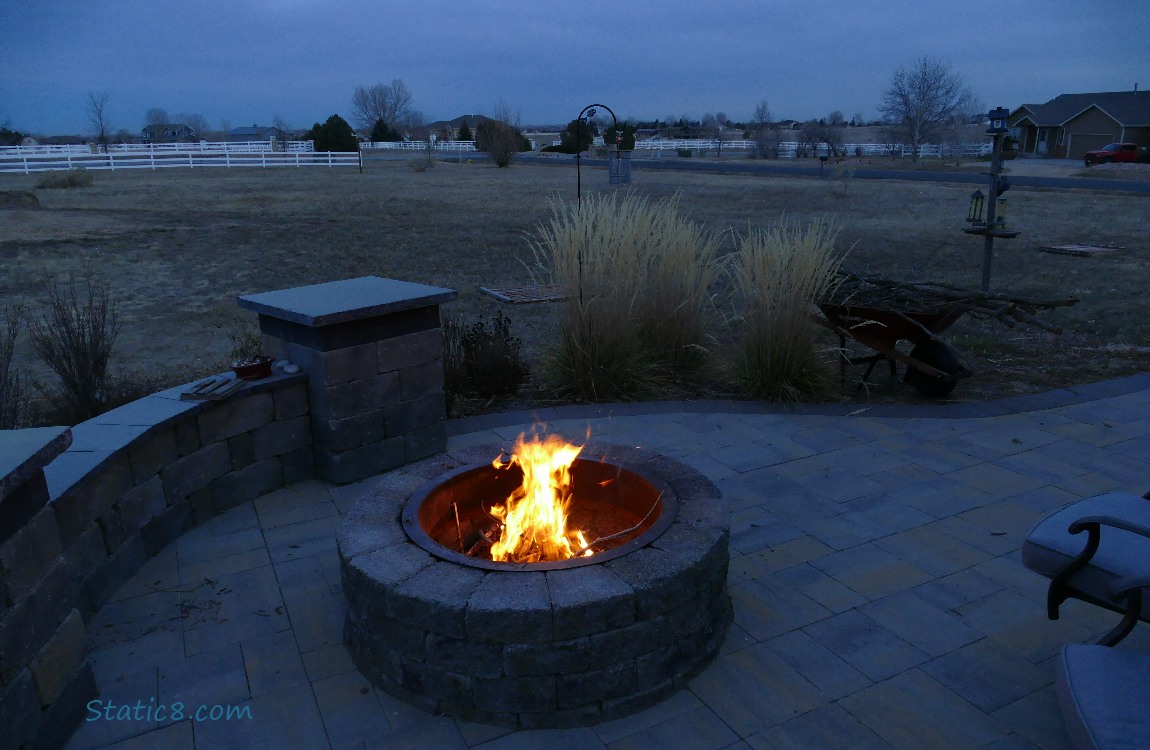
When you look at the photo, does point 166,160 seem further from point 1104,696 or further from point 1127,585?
point 1104,696

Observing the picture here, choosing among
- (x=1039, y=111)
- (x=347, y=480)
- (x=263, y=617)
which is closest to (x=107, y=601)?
(x=263, y=617)

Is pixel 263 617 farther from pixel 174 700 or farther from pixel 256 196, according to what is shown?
pixel 256 196

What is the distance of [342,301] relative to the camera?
397 cm

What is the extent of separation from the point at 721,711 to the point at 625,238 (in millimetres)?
3421

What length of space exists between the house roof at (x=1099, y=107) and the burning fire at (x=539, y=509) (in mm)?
45929

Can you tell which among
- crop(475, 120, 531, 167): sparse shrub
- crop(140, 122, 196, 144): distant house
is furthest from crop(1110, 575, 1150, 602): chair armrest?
crop(140, 122, 196, 144): distant house

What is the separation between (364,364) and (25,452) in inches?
76.8

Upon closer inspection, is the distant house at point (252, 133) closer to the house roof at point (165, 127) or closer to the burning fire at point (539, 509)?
the house roof at point (165, 127)

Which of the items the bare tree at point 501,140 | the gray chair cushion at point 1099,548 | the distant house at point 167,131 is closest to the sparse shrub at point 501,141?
the bare tree at point 501,140

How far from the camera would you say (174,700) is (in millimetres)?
2527

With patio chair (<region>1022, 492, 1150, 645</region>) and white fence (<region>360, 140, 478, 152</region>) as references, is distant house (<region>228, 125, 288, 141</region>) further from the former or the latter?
patio chair (<region>1022, 492, 1150, 645</region>)

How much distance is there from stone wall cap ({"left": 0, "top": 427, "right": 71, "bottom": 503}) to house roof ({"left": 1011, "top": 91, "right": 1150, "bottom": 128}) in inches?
1868

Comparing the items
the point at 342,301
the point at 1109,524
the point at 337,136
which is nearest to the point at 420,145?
the point at 337,136

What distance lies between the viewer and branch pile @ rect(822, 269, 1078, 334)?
4.79 meters
